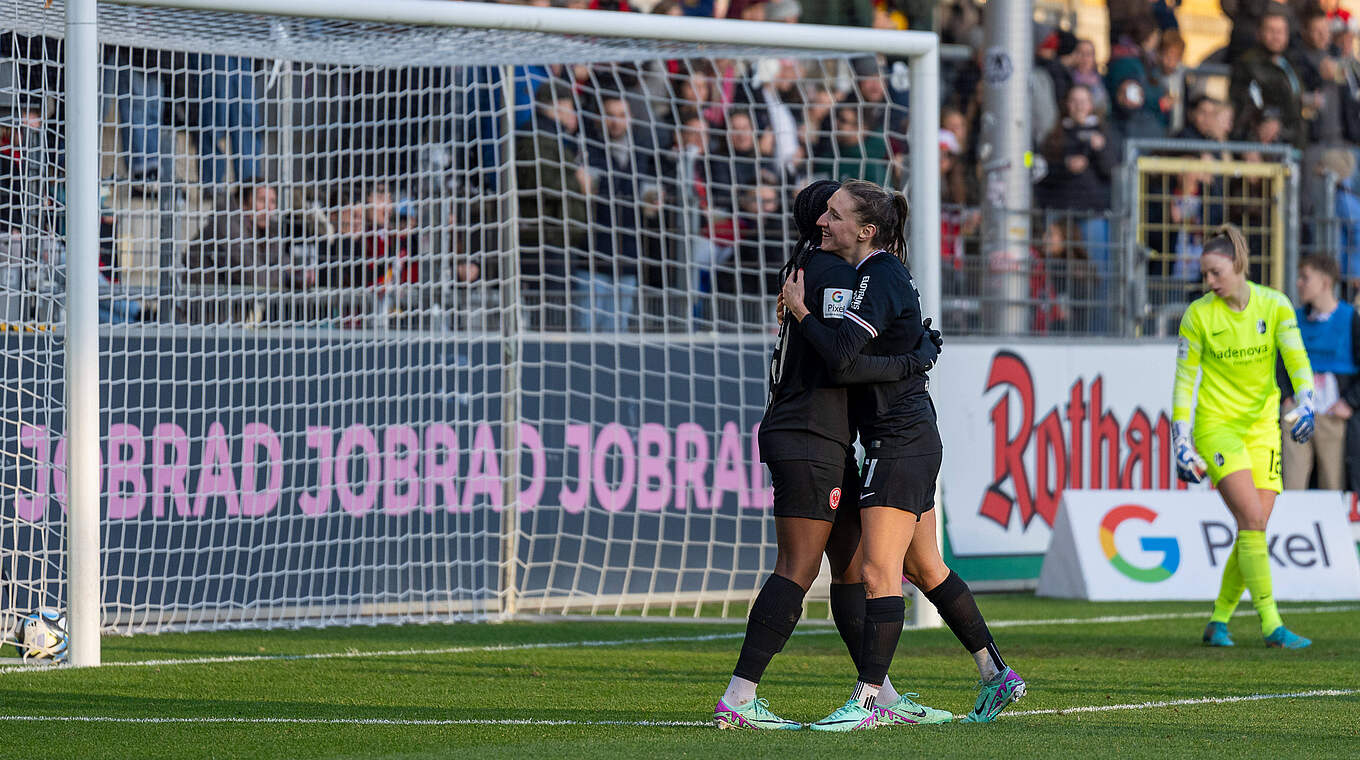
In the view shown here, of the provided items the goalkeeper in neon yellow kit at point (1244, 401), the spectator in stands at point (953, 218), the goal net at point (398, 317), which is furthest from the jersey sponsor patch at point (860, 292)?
the spectator in stands at point (953, 218)

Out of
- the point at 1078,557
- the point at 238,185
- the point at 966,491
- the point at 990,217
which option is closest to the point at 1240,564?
the point at 1078,557

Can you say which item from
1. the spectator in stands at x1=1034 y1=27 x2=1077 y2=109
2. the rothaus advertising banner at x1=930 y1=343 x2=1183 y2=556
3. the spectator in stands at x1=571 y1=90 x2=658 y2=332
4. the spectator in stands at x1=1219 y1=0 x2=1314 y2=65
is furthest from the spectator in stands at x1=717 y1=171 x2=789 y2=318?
the spectator in stands at x1=1219 y1=0 x2=1314 y2=65

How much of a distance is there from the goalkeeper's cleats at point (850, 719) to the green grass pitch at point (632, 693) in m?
0.05

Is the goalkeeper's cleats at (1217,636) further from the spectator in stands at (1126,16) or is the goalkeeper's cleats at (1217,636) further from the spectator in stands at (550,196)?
the spectator in stands at (1126,16)

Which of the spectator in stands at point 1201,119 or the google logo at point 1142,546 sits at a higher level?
the spectator in stands at point 1201,119

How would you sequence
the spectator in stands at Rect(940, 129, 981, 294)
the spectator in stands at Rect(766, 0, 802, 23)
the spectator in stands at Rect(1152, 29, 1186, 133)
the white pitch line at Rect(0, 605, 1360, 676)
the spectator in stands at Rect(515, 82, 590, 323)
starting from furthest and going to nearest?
the spectator in stands at Rect(1152, 29, 1186, 133)
the spectator in stands at Rect(766, 0, 802, 23)
the spectator in stands at Rect(940, 129, 981, 294)
the spectator in stands at Rect(515, 82, 590, 323)
the white pitch line at Rect(0, 605, 1360, 676)

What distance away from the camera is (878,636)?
593 centimetres

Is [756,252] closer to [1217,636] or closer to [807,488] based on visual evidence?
[1217,636]

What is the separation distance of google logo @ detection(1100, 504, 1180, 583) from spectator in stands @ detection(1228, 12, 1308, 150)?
183 inches

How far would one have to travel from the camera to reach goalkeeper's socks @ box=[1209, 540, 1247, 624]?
9.00 m

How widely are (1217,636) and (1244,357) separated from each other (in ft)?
4.53

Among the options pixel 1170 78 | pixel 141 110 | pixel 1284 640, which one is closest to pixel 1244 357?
pixel 1284 640

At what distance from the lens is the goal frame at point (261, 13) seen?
788cm

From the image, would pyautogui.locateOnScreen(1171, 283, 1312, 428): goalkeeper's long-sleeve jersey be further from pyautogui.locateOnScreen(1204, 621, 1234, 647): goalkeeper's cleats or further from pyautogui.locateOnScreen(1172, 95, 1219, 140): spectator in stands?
pyautogui.locateOnScreen(1172, 95, 1219, 140): spectator in stands
